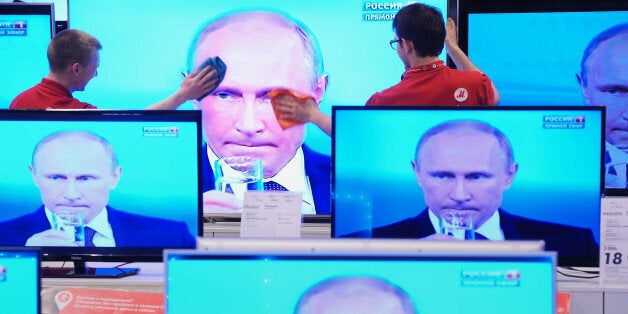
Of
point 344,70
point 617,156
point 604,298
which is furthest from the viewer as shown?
point 617,156

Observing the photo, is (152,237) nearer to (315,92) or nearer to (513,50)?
(315,92)

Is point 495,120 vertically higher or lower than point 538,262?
higher

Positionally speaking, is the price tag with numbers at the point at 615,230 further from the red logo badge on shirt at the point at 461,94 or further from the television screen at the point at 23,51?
the television screen at the point at 23,51

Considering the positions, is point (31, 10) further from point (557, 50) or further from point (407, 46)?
point (557, 50)

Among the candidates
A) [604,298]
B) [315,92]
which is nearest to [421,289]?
Answer: [604,298]

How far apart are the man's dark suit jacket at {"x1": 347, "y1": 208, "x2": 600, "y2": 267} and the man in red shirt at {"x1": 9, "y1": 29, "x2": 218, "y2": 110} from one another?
157cm

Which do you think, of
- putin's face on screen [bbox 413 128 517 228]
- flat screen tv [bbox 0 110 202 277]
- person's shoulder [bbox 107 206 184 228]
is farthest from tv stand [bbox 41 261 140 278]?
putin's face on screen [bbox 413 128 517 228]

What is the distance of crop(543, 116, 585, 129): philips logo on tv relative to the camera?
7.88 ft

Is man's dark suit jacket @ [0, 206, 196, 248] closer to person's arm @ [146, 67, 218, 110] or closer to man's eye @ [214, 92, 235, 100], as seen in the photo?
person's arm @ [146, 67, 218, 110]

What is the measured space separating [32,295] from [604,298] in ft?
4.69

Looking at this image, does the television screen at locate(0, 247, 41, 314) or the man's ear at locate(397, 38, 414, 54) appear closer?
the television screen at locate(0, 247, 41, 314)

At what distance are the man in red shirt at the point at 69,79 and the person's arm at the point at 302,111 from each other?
3.18ft

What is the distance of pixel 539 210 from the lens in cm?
243

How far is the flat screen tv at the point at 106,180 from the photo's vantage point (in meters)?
2.39
